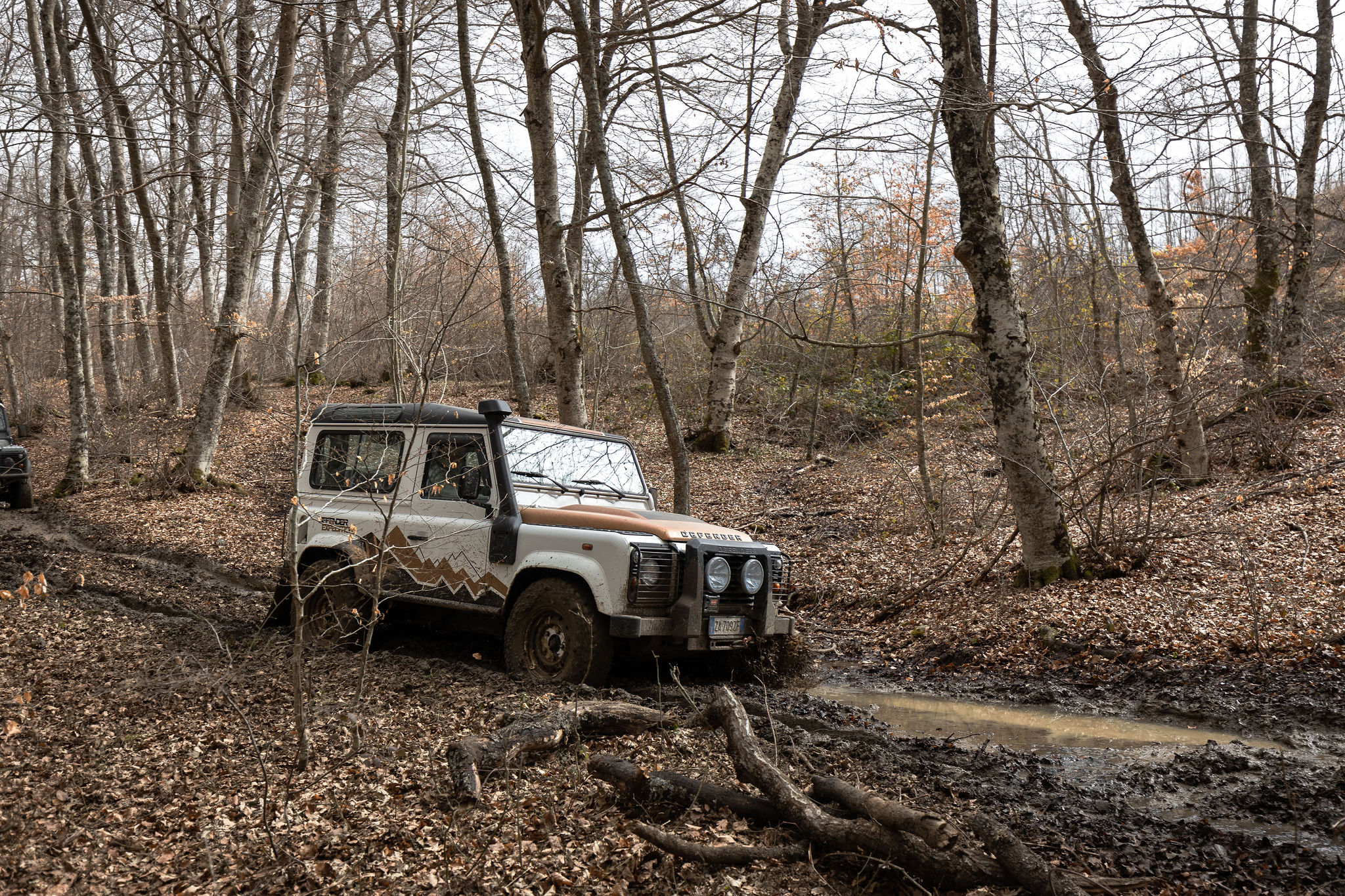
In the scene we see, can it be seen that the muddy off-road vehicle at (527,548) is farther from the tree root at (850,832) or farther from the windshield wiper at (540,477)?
the tree root at (850,832)

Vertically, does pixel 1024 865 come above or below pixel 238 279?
below

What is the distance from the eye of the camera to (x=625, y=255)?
952 cm

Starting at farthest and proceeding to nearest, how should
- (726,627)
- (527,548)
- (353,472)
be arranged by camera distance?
(353,472)
(527,548)
(726,627)

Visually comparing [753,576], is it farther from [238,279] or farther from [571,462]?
[238,279]

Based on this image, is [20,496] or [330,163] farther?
[330,163]

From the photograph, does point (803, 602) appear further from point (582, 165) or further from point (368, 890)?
point (582, 165)

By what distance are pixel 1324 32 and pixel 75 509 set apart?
18.5 metres

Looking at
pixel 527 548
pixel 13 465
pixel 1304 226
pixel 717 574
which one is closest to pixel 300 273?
pixel 13 465

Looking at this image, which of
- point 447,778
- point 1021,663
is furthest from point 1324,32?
point 447,778

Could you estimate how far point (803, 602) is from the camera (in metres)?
9.70

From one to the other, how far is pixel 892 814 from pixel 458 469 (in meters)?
4.31

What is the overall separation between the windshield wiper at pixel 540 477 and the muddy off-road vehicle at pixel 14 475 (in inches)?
481

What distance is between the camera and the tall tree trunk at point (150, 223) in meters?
A: 14.7

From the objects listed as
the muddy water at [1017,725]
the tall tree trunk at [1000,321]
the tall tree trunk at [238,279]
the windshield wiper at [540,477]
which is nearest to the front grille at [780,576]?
the muddy water at [1017,725]
